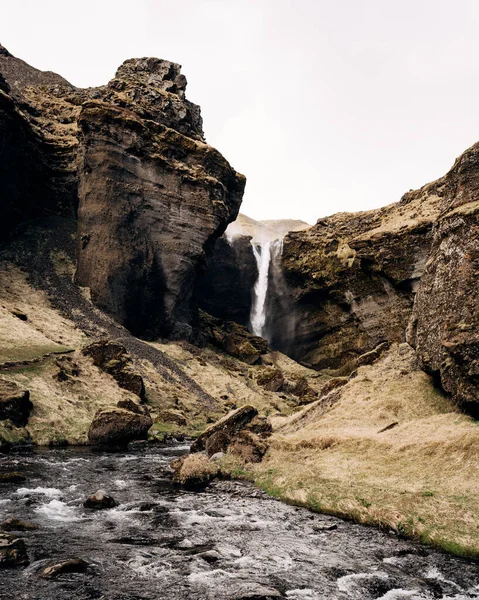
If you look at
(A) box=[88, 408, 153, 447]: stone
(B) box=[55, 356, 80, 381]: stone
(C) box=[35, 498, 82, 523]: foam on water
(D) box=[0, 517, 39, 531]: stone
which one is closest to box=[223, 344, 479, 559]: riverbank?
(C) box=[35, 498, 82, 523]: foam on water

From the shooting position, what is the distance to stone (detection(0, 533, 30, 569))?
11881 mm

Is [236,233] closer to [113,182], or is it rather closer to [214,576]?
[113,182]

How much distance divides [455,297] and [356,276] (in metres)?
67.7

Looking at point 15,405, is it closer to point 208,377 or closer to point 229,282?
point 208,377

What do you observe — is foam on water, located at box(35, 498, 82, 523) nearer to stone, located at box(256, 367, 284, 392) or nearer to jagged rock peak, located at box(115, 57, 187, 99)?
stone, located at box(256, 367, 284, 392)

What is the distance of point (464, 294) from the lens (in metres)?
26.7

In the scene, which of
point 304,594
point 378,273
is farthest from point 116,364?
point 378,273

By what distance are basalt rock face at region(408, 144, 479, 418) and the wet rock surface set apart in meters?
12.1

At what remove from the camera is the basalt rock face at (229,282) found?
11312 cm

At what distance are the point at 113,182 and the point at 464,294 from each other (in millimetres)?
73307

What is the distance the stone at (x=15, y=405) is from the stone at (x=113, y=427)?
5.52 m

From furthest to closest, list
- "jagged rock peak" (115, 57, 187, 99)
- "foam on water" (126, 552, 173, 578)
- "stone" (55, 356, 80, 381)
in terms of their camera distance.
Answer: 1. "jagged rock peak" (115, 57, 187, 99)
2. "stone" (55, 356, 80, 381)
3. "foam on water" (126, 552, 173, 578)

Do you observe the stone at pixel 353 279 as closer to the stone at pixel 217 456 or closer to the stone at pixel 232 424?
the stone at pixel 232 424

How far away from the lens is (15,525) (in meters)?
15.5
